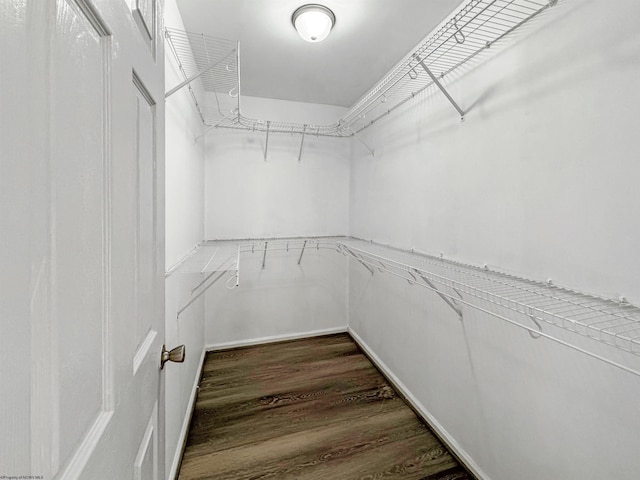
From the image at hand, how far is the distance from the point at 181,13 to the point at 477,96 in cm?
167

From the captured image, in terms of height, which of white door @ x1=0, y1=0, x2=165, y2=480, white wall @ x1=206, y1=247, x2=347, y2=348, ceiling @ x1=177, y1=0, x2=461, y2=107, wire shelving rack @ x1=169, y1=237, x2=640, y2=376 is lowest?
white wall @ x1=206, y1=247, x2=347, y2=348

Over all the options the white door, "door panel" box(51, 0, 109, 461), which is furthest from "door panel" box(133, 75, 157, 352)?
"door panel" box(51, 0, 109, 461)

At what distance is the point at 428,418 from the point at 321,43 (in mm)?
2490

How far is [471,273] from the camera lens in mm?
1394

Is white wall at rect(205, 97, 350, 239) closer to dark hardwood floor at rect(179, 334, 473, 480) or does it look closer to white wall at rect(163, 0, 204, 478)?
white wall at rect(163, 0, 204, 478)

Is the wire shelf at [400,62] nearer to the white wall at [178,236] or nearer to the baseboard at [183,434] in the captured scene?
the white wall at [178,236]

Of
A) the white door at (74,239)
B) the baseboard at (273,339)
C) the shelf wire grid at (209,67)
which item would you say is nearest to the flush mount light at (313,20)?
the shelf wire grid at (209,67)

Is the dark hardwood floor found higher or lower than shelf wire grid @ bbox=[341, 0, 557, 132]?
lower

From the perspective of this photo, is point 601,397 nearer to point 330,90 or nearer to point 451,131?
point 451,131

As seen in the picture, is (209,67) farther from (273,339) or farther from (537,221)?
(273,339)

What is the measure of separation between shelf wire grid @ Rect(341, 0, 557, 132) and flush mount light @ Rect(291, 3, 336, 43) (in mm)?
421

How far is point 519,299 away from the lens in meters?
1.04

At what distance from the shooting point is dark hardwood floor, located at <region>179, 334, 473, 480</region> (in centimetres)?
149

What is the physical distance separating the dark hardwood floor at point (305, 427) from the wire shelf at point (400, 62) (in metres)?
1.91
